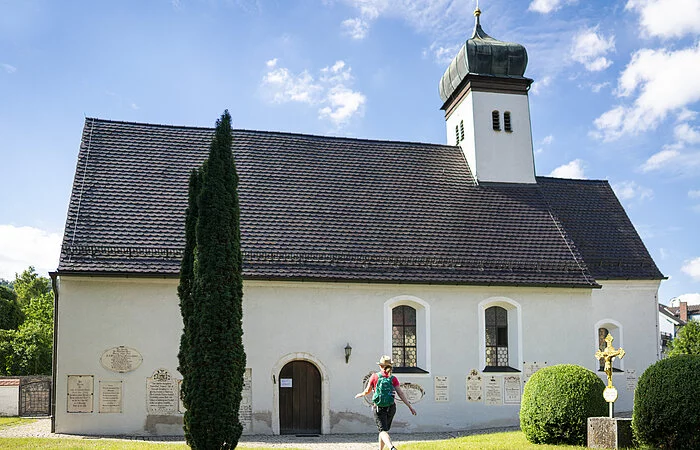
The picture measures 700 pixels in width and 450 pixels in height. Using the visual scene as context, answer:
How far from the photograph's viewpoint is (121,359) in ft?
55.4

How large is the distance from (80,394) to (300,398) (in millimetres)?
5285

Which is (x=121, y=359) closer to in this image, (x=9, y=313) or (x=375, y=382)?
(x=375, y=382)

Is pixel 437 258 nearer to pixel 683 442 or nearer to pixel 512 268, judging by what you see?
pixel 512 268

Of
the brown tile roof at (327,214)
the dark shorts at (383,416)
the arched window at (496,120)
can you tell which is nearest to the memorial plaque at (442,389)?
the brown tile roof at (327,214)

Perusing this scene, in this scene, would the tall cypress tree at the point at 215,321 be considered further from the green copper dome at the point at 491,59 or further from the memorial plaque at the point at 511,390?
the green copper dome at the point at 491,59

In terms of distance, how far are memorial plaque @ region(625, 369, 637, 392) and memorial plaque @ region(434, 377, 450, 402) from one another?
6886 millimetres

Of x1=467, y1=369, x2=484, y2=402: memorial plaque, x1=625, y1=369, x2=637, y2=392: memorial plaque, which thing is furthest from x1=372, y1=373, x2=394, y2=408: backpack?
x1=625, y1=369, x2=637, y2=392: memorial plaque

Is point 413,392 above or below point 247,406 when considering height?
above

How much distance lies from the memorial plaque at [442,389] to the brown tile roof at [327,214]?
105 inches

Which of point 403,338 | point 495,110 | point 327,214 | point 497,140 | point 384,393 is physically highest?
point 495,110

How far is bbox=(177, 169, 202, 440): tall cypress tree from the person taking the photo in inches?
473

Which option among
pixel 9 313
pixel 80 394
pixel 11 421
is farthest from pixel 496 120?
pixel 9 313

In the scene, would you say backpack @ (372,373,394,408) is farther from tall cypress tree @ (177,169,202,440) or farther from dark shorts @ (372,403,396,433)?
tall cypress tree @ (177,169,202,440)

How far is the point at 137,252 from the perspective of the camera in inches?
689
